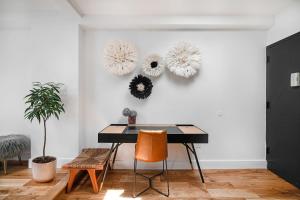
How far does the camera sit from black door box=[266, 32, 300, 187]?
269cm

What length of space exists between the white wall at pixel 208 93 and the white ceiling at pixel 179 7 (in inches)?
13.8

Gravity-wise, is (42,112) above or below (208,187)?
above

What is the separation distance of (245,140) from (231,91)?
0.89 metres

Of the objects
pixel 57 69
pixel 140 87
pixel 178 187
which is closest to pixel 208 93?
pixel 140 87

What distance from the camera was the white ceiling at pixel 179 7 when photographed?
2.83 meters

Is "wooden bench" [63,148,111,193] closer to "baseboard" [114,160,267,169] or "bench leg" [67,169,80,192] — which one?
"bench leg" [67,169,80,192]

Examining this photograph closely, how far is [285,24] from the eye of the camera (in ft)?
9.70

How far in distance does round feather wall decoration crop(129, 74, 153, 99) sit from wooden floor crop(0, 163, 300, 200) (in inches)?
51.2

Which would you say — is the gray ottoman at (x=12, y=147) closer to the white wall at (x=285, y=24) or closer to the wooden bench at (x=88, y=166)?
the wooden bench at (x=88, y=166)

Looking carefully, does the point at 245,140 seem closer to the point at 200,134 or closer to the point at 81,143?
the point at 200,134

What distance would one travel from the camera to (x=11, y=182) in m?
2.77

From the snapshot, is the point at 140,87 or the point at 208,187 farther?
the point at 140,87

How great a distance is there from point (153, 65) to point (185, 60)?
1.74ft

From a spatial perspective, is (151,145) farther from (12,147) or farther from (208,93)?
(12,147)
